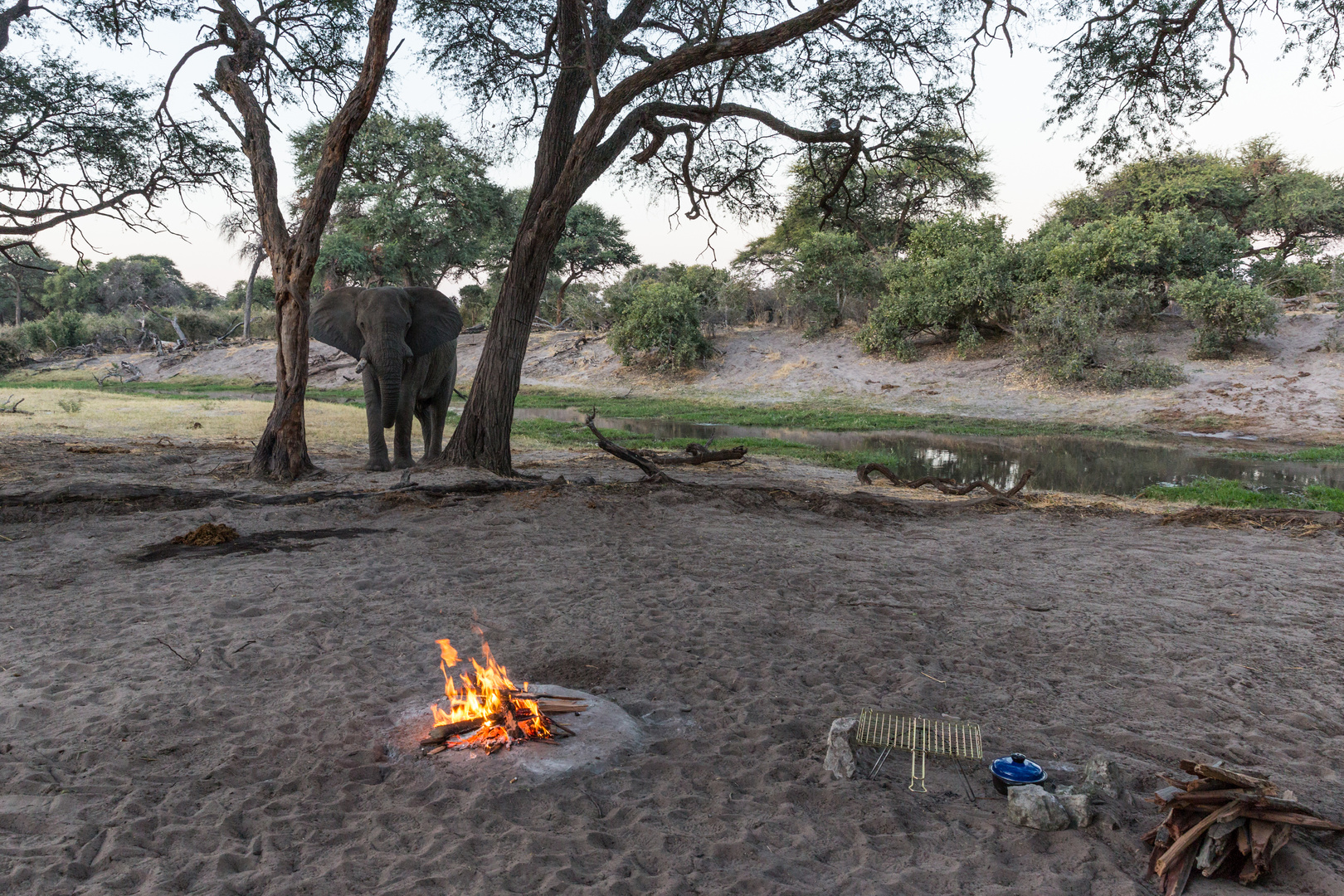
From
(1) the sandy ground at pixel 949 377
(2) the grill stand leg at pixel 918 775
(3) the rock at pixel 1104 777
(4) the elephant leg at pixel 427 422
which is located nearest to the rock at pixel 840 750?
(2) the grill stand leg at pixel 918 775

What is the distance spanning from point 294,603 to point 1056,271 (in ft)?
78.5

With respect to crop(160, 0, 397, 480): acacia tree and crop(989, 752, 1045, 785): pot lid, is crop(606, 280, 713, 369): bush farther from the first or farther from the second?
crop(989, 752, 1045, 785): pot lid

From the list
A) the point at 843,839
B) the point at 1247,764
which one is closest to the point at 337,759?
the point at 843,839

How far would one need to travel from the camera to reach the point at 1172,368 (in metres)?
20.6

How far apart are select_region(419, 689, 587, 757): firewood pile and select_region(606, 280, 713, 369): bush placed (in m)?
25.5

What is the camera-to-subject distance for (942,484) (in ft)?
36.8

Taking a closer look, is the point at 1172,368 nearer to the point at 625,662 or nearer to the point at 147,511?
the point at 625,662

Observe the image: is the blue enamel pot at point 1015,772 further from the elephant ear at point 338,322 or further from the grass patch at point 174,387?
the grass patch at point 174,387

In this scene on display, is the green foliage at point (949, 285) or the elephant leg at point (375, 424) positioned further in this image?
the green foliage at point (949, 285)

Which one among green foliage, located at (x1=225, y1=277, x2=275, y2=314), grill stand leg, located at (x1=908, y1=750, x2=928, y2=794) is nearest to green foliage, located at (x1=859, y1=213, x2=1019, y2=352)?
grill stand leg, located at (x1=908, y1=750, x2=928, y2=794)

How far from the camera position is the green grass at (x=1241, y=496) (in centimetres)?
1001

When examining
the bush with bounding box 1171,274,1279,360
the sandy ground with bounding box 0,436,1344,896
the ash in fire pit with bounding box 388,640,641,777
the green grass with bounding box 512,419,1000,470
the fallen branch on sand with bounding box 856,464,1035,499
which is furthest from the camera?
the bush with bounding box 1171,274,1279,360

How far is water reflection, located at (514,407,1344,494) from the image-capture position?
12852mm

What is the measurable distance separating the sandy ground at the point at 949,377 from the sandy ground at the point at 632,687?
1253 cm
